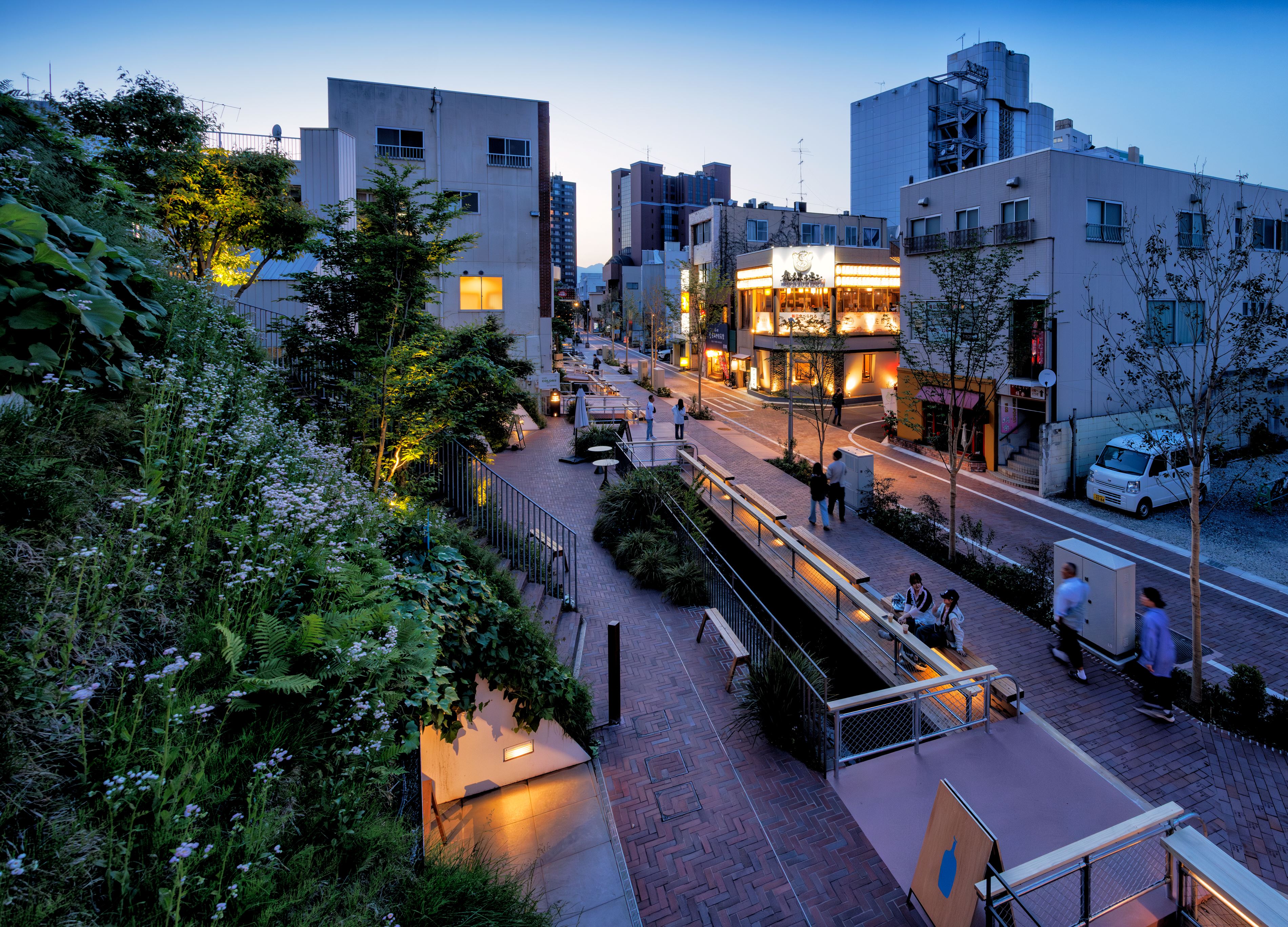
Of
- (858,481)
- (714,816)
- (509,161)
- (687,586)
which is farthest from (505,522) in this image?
(509,161)

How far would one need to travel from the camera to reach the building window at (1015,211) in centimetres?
2022

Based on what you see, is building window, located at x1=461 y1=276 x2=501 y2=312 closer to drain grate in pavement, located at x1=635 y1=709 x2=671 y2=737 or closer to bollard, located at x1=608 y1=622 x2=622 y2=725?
bollard, located at x1=608 y1=622 x2=622 y2=725

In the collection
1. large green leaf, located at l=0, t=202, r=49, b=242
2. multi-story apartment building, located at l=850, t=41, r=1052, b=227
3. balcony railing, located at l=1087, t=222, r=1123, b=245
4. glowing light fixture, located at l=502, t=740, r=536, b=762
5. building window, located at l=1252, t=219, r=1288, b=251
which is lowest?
glowing light fixture, located at l=502, t=740, r=536, b=762

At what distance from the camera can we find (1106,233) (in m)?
20.1

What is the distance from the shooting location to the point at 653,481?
15500 millimetres

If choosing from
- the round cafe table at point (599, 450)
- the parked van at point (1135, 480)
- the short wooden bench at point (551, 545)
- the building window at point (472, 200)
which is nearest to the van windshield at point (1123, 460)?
the parked van at point (1135, 480)

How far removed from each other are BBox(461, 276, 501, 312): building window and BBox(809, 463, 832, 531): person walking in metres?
19.6

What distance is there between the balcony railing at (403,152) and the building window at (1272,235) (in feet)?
111

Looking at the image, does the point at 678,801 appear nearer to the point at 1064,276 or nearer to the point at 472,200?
the point at 1064,276

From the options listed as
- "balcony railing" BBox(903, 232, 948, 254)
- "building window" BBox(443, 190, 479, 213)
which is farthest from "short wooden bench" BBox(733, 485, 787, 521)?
"building window" BBox(443, 190, 479, 213)

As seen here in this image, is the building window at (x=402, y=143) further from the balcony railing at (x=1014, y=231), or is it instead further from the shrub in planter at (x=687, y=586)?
the shrub in planter at (x=687, y=586)

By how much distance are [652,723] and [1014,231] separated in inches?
778

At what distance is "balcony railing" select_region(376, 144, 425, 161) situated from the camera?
2895 cm

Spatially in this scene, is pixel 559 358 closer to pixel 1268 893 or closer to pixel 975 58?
pixel 975 58
